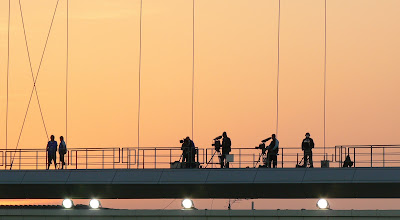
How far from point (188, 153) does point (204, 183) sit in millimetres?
2281

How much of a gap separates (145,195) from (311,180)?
7.25 meters

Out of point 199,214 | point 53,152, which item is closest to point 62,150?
point 53,152

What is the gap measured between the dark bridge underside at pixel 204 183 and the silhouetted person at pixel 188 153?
3.61ft

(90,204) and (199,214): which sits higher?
(90,204)

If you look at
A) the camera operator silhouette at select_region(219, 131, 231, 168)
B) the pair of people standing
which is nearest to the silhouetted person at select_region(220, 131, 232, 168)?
the camera operator silhouette at select_region(219, 131, 231, 168)

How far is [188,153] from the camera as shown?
57.3 meters

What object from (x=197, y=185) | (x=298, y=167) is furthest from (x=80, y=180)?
(x=298, y=167)

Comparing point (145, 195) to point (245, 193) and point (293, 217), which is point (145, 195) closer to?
point (245, 193)

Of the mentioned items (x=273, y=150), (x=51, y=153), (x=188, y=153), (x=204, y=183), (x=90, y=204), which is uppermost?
(x=51, y=153)

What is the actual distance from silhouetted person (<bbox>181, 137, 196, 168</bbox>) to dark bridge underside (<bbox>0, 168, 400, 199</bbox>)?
1101 millimetres

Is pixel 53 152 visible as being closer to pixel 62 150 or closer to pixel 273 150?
pixel 62 150

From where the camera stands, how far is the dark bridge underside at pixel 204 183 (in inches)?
2152

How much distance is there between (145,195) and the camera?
56.6m

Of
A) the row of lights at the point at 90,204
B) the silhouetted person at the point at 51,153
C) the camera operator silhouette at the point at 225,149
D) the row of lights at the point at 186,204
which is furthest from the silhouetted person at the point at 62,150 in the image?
the camera operator silhouette at the point at 225,149
